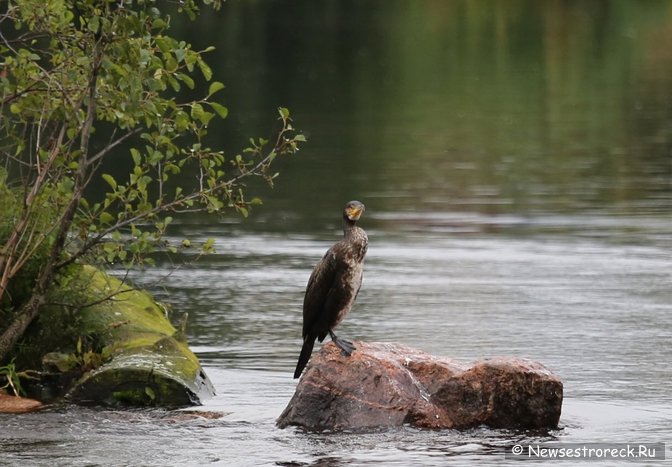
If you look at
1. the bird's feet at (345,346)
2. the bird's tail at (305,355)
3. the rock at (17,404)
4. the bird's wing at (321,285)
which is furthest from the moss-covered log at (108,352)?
the bird's feet at (345,346)

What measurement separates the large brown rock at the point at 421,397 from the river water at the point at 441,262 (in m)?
0.17

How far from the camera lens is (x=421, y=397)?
36.1ft

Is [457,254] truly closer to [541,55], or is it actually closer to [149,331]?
[149,331]

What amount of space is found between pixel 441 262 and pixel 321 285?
23.1 ft

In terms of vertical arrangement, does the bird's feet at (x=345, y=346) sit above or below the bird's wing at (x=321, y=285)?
below

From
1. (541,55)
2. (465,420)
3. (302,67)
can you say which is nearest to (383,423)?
(465,420)

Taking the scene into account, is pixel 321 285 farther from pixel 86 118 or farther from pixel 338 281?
pixel 86 118

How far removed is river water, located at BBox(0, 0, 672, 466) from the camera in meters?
10.8

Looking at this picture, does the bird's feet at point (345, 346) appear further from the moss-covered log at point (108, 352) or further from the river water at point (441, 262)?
the moss-covered log at point (108, 352)

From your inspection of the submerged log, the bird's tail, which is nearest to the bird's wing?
the bird's tail

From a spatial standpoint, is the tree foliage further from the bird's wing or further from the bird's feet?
the bird's feet

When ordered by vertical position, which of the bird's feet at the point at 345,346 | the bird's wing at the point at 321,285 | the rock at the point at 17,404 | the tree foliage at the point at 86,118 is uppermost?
the tree foliage at the point at 86,118

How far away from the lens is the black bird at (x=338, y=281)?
1095cm

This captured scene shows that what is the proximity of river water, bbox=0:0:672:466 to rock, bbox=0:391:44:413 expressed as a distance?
208 millimetres
